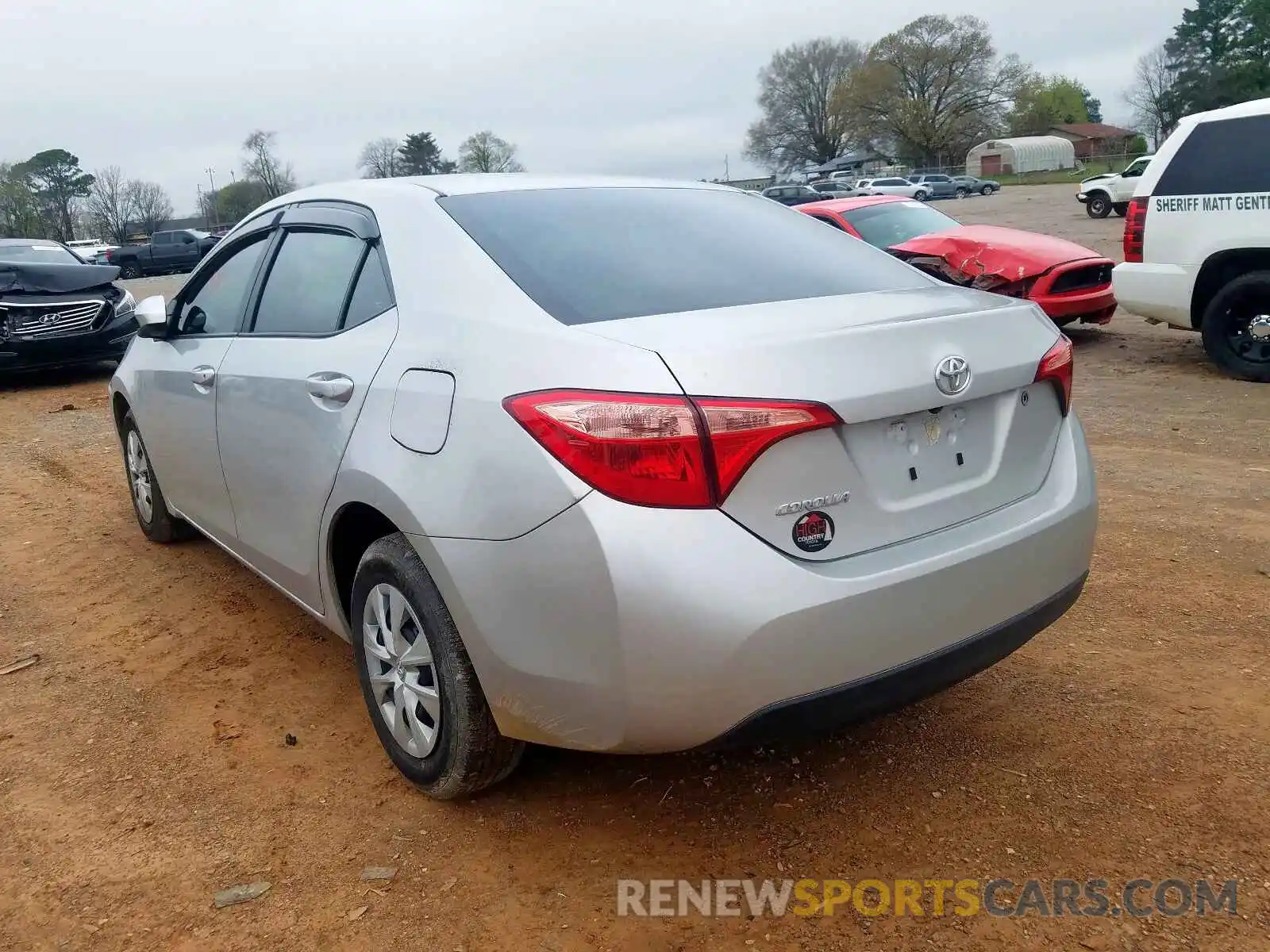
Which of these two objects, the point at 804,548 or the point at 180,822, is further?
the point at 180,822

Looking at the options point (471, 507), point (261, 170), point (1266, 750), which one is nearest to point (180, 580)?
point (471, 507)

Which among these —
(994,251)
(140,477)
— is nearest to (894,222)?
(994,251)

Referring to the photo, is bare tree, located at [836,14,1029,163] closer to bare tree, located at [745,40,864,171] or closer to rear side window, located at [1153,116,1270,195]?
bare tree, located at [745,40,864,171]

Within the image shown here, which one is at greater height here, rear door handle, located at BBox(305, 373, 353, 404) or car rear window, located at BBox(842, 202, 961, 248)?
car rear window, located at BBox(842, 202, 961, 248)

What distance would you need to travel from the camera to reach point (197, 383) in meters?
3.70

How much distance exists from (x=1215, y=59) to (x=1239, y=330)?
76087mm

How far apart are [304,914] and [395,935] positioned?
0.79 ft

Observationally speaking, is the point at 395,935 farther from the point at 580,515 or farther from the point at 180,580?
the point at 180,580

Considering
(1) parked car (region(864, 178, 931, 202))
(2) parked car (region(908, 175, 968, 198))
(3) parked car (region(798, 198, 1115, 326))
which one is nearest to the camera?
(3) parked car (region(798, 198, 1115, 326))

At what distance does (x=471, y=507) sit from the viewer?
2244mm

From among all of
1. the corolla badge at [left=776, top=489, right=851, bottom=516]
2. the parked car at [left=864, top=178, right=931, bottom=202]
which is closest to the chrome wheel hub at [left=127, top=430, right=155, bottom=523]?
the corolla badge at [left=776, top=489, right=851, bottom=516]

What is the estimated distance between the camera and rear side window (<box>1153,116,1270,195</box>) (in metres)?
7.05

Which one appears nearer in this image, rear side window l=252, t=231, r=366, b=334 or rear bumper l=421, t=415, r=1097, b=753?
rear bumper l=421, t=415, r=1097, b=753

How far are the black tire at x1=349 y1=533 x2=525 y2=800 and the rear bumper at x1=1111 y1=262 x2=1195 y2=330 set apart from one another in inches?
271
